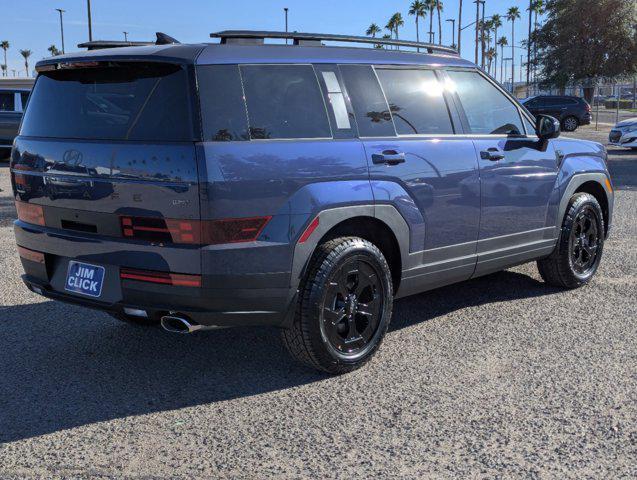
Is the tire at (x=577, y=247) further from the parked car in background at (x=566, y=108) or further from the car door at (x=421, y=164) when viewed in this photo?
the parked car in background at (x=566, y=108)

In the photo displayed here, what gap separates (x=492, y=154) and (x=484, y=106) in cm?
41

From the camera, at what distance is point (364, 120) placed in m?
4.32

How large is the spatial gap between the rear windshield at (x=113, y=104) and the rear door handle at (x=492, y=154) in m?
2.28

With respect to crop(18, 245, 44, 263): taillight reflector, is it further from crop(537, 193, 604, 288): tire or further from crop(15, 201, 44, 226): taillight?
crop(537, 193, 604, 288): tire

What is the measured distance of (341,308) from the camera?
418 cm

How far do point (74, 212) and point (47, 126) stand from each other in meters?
0.59

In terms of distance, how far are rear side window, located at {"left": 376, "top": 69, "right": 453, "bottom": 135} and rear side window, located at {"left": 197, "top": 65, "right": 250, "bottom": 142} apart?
116 cm

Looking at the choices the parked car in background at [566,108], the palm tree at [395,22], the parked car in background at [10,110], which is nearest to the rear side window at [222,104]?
the parked car in background at [10,110]

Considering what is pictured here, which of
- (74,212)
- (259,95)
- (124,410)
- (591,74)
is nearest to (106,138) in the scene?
(74,212)

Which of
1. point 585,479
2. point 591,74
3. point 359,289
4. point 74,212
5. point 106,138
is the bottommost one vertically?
point 585,479

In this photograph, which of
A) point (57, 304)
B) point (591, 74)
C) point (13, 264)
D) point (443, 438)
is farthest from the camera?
point (591, 74)

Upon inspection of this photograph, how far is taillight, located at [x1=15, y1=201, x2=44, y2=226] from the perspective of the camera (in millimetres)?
4145

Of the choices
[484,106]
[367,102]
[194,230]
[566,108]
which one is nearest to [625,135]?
[566,108]

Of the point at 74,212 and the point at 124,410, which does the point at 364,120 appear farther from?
the point at 124,410
